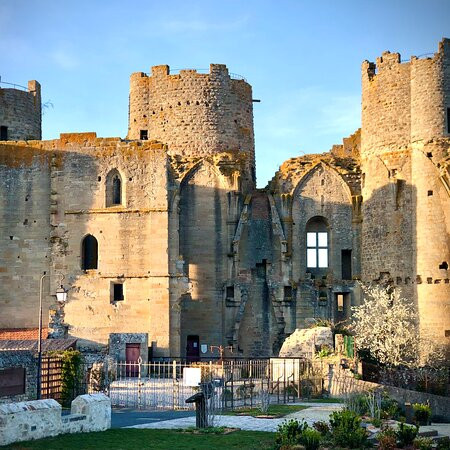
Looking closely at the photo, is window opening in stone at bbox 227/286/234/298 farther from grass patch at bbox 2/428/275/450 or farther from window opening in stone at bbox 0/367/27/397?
grass patch at bbox 2/428/275/450

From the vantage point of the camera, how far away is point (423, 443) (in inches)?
845

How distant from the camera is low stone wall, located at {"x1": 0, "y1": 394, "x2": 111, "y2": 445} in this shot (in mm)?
A: 20750

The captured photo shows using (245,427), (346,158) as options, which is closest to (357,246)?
(346,158)

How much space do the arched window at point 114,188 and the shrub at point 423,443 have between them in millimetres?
24268

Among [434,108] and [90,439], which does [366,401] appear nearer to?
[90,439]

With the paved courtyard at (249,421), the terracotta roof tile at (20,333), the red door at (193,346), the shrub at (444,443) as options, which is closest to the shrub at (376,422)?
the paved courtyard at (249,421)

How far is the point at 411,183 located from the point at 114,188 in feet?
43.0

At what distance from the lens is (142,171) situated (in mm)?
43938

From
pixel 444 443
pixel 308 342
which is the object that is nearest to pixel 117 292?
pixel 308 342

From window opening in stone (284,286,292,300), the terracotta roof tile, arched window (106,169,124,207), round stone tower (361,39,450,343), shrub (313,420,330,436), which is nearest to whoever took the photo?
shrub (313,420,330,436)

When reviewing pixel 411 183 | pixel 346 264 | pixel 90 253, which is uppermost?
pixel 411 183

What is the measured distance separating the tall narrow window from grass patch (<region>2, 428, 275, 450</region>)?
2106cm

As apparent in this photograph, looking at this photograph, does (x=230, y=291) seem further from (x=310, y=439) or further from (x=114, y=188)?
(x=310, y=439)

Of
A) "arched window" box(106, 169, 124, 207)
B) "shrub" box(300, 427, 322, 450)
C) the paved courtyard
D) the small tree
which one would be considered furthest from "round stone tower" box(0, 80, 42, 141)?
"shrub" box(300, 427, 322, 450)
